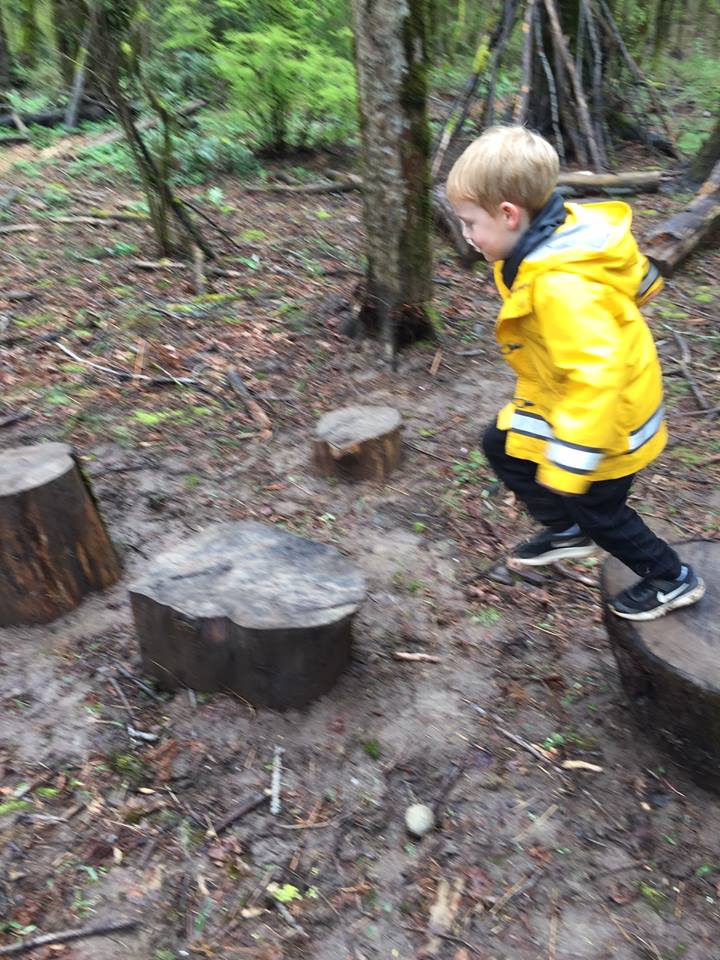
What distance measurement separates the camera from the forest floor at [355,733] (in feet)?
8.25

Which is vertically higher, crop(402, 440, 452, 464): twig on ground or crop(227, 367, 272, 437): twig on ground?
crop(227, 367, 272, 437): twig on ground

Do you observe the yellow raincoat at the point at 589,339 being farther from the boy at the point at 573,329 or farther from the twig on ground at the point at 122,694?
the twig on ground at the point at 122,694

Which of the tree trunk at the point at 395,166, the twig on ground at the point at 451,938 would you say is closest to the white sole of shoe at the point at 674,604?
the twig on ground at the point at 451,938

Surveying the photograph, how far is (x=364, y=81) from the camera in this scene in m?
5.35

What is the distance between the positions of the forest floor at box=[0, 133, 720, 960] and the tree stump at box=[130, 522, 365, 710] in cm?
14

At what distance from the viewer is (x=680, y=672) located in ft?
8.71

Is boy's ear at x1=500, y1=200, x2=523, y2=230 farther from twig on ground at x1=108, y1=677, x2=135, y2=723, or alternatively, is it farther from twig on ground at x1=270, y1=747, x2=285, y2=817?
twig on ground at x1=108, y1=677, x2=135, y2=723

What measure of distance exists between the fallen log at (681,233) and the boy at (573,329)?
17.5 ft

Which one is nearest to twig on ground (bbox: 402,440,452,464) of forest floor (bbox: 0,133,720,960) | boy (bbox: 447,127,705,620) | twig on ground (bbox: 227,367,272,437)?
forest floor (bbox: 0,133,720,960)

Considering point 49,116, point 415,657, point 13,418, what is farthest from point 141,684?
point 49,116

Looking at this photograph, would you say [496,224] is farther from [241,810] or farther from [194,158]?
[194,158]

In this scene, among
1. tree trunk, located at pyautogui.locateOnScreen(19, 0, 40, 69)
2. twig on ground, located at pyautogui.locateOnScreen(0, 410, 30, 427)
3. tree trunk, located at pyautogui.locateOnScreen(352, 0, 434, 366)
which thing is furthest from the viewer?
tree trunk, located at pyautogui.locateOnScreen(19, 0, 40, 69)

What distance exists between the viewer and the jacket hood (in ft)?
7.72

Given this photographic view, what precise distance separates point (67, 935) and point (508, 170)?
9.03ft
